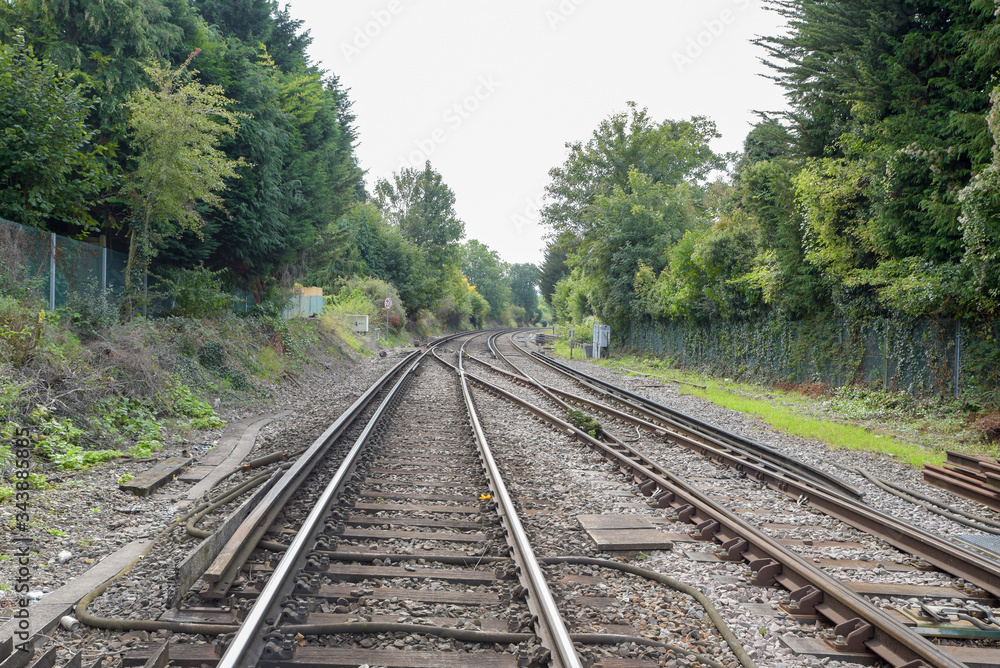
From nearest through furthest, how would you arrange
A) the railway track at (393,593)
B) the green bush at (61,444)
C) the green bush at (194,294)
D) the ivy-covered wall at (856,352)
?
the railway track at (393,593) < the green bush at (61,444) < the ivy-covered wall at (856,352) < the green bush at (194,294)

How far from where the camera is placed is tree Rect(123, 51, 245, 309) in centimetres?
1160

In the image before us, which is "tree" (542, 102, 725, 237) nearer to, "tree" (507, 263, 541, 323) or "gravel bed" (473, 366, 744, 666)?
"gravel bed" (473, 366, 744, 666)

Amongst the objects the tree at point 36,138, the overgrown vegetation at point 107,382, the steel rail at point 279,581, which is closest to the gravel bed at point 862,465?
the steel rail at point 279,581

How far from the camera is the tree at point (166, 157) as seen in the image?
1160 centimetres

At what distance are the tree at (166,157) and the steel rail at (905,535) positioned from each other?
11.8 meters

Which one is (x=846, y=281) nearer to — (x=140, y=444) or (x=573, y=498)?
(x=573, y=498)

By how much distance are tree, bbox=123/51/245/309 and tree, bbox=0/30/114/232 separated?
1457 millimetres

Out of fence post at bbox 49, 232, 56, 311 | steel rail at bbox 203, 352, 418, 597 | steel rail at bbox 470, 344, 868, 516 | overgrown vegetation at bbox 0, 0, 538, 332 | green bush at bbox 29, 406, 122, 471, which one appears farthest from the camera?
fence post at bbox 49, 232, 56, 311

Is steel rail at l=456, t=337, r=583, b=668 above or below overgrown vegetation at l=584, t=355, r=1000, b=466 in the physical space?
above

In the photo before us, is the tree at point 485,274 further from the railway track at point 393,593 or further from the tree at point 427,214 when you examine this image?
the railway track at point 393,593

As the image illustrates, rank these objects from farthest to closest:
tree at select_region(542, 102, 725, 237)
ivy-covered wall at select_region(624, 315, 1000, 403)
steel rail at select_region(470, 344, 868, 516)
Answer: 1. tree at select_region(542, 102, 725, 237)
2. ivy-covered wall at select_region(624, 315, 1000, 403)
3. steel rail at select_region(470, 344, 868, 516)

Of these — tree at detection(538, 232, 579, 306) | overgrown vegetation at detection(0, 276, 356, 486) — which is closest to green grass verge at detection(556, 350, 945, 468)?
overgrown vegetation at detection(0, 276, 356, 486)

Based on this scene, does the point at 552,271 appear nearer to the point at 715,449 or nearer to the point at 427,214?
the point at 427,214

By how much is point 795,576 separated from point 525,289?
122989mm
